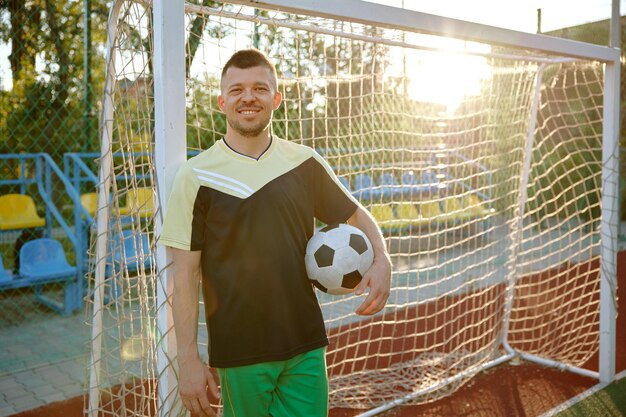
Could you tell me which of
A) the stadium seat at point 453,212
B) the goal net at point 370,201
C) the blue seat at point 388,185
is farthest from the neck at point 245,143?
the stadium seat at point 453,212

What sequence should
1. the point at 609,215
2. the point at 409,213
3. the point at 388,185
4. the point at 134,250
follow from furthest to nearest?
the point at 409,213 → the point at 388,185 → the point at 609,215 → the point at 134,250

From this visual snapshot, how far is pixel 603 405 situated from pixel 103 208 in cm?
313

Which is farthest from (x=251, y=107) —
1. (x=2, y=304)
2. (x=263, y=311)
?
(x=2, y=304)

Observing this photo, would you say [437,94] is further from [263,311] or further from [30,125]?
[30,125]

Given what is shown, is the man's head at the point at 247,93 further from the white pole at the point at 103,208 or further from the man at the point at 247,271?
the white pole at the point at 103,208

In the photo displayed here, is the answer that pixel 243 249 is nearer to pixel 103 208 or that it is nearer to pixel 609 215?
pixel 103 208

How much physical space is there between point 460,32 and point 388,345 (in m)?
2.70

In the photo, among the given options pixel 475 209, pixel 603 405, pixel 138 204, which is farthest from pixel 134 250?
pixel 475 209

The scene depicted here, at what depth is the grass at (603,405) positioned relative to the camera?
348 centimetres

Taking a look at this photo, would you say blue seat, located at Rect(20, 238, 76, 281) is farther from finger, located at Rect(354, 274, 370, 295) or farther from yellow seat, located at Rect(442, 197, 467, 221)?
finger, located at Rect(354, 274, 370, 295)

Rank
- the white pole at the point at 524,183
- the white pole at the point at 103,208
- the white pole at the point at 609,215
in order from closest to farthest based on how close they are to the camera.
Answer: the white pole at the point at 103,208 < the white pole at the point at 609,215 < the white pole at the point at 524,183

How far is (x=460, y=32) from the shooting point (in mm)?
2959

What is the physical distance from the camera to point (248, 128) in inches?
79.2

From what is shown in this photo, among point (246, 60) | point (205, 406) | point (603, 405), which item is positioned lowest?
point (603, 405)
